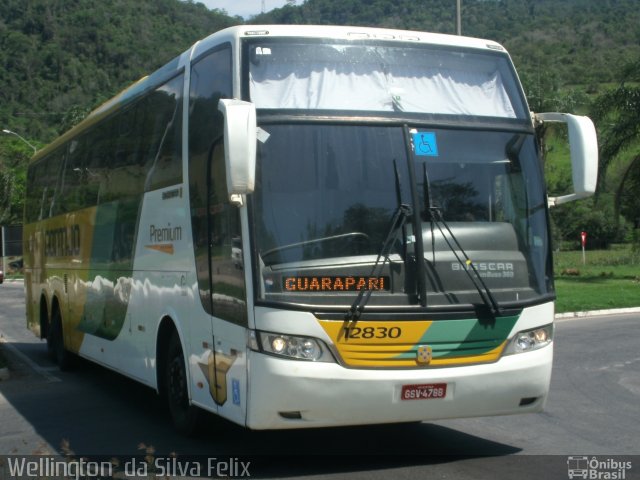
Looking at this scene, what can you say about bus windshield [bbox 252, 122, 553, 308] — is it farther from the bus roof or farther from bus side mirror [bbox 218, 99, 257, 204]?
the bus roof

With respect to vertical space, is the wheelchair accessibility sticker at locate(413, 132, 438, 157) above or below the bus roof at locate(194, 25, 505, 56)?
below

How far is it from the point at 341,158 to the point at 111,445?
3562 mm

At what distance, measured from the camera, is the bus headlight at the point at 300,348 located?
271 inches

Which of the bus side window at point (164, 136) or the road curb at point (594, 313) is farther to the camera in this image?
the road curb at point (594, 313)

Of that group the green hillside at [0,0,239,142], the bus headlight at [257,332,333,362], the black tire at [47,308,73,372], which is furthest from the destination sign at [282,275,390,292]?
the green hillside at [0,0,239,142]

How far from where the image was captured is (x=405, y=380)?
702 cm

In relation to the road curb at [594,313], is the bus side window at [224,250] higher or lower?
higher

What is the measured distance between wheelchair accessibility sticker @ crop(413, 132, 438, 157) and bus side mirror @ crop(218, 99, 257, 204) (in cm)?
146

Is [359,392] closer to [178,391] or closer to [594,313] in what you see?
[178,391]

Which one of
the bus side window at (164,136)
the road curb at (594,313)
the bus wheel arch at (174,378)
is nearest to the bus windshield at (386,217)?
the bus side window at (164,136)

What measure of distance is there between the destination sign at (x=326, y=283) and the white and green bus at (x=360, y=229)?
0.4 inches

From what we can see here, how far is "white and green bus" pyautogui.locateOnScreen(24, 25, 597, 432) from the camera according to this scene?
6938 millimetres

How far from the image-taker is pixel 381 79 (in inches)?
306

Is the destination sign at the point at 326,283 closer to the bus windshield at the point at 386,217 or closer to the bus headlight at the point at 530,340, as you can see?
the bus windshield at the point at 386,217
